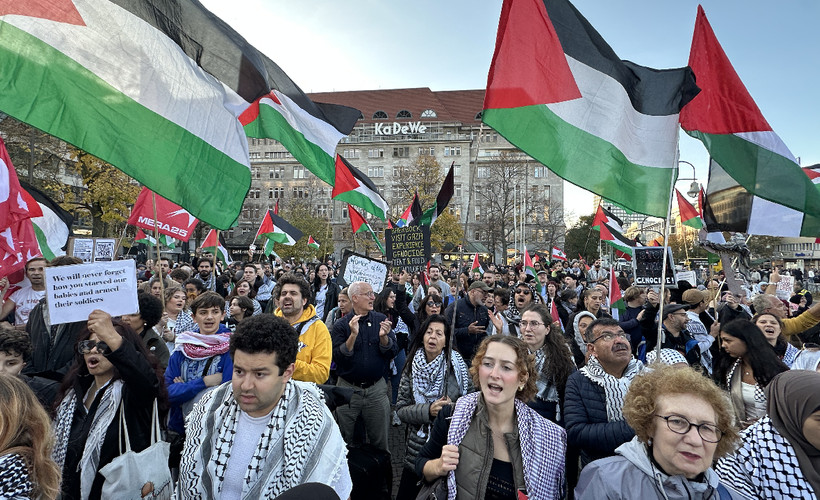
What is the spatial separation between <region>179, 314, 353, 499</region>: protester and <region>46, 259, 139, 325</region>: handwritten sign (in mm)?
902

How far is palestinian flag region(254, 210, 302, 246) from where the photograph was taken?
1377cm

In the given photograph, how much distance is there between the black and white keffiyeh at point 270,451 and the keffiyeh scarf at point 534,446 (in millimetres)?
666

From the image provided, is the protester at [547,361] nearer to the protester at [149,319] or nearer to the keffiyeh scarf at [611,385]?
the keffiyeh scarf at [611,385]

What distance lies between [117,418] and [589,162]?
3902 mm

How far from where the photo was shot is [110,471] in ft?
7.80

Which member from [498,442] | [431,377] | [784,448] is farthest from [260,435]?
[784,448]

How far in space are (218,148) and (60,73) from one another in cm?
105

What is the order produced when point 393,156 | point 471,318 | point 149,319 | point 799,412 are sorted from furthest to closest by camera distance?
point 393,156 < point 471,318 < point 149,319 < point 799,412

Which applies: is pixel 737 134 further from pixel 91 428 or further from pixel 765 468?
pixel 91 428

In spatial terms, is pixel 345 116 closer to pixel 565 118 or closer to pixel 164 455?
pixel 565 118

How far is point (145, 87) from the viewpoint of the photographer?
329 centimetres

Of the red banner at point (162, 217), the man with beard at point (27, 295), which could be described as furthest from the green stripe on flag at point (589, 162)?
the red banner at point (162, 217)

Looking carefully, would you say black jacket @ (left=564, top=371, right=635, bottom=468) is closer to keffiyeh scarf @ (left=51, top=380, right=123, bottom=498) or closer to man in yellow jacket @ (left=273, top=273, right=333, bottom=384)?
man in yellow jacket @ (left=273, top=273, right=333, bottom=384)

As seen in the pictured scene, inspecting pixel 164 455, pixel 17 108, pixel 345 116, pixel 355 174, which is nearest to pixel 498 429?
pixel 164 455
